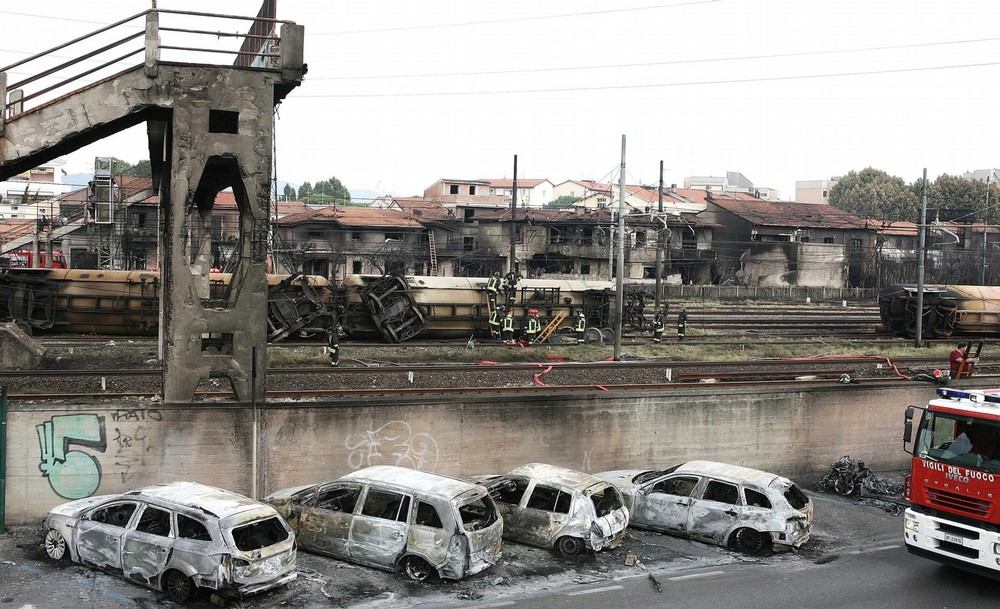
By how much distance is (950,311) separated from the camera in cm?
3453

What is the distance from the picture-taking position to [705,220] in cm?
6712

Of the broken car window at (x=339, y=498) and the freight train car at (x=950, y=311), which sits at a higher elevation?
the freight train car at (x=950, y=311)

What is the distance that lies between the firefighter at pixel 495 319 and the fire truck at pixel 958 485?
19278mm

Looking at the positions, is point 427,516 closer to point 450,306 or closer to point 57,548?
point 57,548

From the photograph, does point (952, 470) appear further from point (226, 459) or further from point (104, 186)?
point (104, 186)

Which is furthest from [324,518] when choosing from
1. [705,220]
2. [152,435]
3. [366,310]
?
[705,220]

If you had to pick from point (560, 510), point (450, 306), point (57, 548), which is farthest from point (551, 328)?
point (57, 548)

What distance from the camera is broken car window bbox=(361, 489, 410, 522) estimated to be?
11.9 m

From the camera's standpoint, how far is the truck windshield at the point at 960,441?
39.8 feet

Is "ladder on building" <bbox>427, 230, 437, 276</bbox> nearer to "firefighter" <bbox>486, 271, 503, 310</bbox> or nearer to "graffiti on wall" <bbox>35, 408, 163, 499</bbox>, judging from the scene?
"firefighter" <bbox>486, 271, 503, 310</bbox>

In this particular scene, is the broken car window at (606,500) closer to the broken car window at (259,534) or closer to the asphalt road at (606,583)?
the asphalt road at (606,583)

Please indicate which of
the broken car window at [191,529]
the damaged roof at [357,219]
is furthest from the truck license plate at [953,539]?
the damaged roof at [357,219]

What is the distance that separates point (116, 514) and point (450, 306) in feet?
66.3

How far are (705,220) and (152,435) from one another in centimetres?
5891
